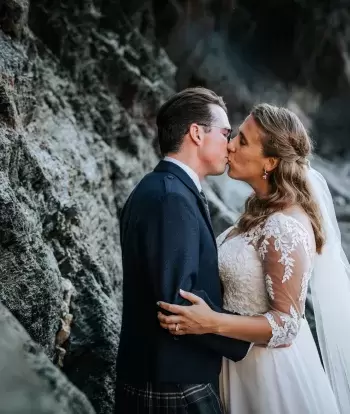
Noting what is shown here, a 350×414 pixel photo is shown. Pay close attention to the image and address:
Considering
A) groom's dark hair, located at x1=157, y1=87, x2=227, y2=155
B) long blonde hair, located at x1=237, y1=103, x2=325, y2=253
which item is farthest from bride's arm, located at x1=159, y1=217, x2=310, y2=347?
groom's dark hair, located at x1=157, y1=87, x2=227, y2=155

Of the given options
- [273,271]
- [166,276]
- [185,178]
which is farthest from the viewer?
[273,271]

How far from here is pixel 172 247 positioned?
2031 millimetres

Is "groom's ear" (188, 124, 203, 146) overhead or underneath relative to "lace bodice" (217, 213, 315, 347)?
overhead

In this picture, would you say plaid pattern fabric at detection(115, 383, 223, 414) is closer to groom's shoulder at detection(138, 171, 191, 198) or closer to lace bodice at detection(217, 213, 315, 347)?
lace bodice at detection(217, 213, 315, 347)

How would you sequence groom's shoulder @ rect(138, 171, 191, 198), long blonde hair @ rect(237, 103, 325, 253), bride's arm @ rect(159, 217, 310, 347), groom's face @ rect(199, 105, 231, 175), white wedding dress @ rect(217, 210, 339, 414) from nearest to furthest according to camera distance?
1. groom's shoulder @ rect(138, 171, 191, 198)
2. bride's arm @ rect(159, 217, 310, 347)
3. white wedding dress @ rect(217, 210, 339, 414)
4. groom's face @ rect(199, 105, 231, 175)
5. long blonde hair @ rect(237, 103, 325, 253)

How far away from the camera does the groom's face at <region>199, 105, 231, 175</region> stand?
2455mm

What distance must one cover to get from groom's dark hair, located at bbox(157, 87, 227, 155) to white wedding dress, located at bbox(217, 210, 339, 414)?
2.01 ft

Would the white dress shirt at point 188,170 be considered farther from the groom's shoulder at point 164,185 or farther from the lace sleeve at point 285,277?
the lace sleeve at point 285,277

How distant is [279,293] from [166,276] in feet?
2.03

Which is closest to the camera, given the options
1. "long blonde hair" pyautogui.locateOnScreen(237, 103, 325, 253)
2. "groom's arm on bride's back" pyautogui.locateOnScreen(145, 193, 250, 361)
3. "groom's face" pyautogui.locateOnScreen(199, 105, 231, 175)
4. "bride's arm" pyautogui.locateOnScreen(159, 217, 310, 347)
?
"groom's arm on bride's back" pyautogui.locateOnScreen(145, 193, 250, 361)

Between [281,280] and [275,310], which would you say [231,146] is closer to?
[281,280]

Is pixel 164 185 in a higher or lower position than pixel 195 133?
lower

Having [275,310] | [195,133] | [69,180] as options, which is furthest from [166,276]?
[69,180]

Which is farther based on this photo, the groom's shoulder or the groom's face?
the groom's face
